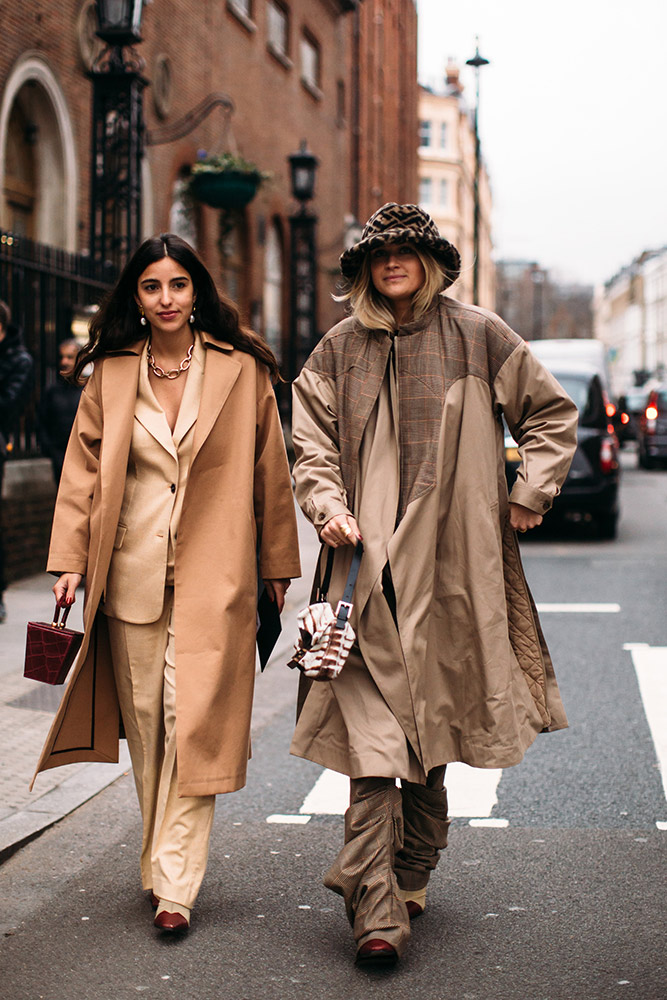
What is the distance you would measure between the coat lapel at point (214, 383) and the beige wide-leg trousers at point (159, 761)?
1.59ft

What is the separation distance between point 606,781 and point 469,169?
316 ft

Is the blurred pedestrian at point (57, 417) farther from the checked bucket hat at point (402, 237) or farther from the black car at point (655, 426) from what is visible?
the black car at point (655, 426)

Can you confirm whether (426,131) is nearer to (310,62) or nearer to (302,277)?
(310,62)

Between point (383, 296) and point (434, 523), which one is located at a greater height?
point (383, 296)

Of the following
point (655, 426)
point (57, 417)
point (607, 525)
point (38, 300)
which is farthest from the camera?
point (655, 426)

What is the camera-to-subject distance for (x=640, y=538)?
600 inches

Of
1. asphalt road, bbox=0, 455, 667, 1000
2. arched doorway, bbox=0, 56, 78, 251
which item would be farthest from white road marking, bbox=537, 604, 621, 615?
arched doorway, bbox=0, 56, 78, 251

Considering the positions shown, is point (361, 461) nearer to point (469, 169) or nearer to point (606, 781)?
point (606, 781)

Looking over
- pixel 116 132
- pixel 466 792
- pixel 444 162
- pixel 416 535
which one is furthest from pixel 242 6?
pixel 444 162

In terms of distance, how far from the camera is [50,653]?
3.95 m

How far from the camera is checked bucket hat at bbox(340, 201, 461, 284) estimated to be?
150 inches

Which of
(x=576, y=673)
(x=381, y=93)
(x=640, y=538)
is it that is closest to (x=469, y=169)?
(x=381, y=93)

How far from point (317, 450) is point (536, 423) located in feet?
2.12

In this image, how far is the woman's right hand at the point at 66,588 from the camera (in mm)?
3969
